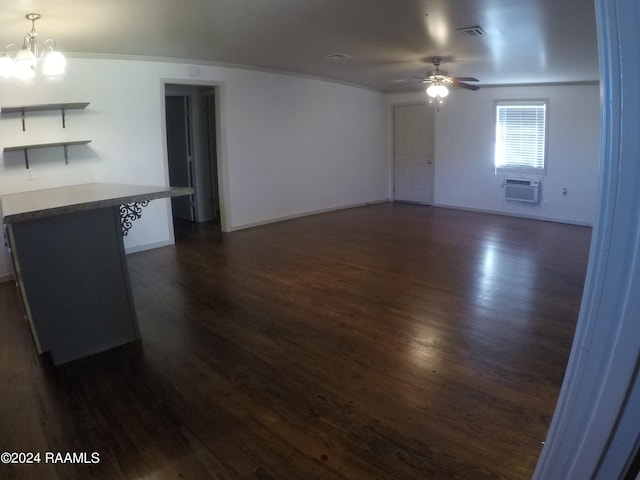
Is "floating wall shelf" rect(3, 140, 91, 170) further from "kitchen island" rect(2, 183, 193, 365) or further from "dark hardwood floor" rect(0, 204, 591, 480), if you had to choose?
"kitchen island" rect(2, 183, 193, 365)

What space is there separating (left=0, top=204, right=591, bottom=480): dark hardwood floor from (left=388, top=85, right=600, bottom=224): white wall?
8.79ft

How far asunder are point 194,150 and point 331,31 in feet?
13.5

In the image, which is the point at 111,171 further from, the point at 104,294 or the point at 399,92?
the point at 399,92

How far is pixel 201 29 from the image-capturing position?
424 centimetres

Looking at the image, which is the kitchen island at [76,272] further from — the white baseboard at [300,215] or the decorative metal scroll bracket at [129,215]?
the white baseboard at [300,215]

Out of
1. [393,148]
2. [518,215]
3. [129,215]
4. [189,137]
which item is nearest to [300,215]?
[189,137]

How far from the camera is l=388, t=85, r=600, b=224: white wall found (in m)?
7.06

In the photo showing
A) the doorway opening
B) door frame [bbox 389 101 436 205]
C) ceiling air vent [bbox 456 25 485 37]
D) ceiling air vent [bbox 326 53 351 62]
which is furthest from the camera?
door frame [bbox 389 101 436 205]

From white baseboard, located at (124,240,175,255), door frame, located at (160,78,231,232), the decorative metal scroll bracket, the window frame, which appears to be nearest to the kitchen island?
the decorative metal scroll bracket

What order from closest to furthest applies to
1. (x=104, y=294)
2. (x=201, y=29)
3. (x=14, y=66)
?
1. (x=104, y=294)
2. (x=14, y=66)
3. (x=201, y=29)

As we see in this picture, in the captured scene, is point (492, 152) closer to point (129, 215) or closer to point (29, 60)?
point (129, 215)

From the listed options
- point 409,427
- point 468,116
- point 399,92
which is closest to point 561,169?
point 468,116

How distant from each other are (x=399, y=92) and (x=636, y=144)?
924cm

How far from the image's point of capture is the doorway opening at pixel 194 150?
7.49 metres
